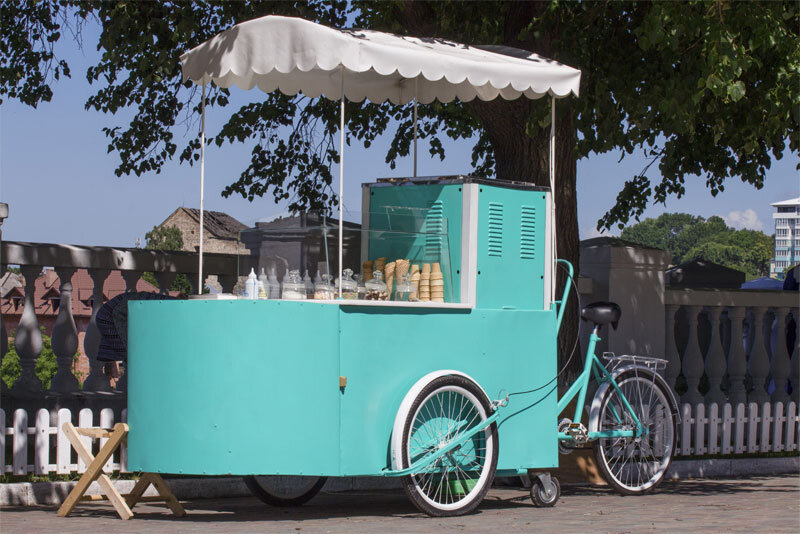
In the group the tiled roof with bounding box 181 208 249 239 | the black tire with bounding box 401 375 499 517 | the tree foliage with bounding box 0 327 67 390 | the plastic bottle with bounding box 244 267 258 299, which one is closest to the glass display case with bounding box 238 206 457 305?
the plastic bottle with bounding box 244 267 258 299

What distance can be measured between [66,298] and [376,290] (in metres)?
3.28

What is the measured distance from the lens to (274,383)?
7.01 metres

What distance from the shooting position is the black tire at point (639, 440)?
8859 millimetres

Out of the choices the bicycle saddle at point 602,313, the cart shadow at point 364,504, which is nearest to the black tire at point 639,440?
the cart shadow at point 364,504

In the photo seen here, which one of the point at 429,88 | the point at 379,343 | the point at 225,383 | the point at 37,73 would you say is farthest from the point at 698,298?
the point at 37,73

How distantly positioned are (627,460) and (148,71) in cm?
658

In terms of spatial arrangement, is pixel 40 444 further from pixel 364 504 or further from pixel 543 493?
pixel 543 493

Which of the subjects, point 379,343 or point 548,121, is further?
point 548,121

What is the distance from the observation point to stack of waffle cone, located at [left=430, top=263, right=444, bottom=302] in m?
7.80

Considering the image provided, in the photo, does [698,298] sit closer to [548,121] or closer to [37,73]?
[548,121]

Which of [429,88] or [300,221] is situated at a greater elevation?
[429,88]

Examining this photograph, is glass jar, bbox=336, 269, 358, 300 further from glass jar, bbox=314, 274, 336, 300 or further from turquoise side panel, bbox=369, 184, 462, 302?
turquoise side panel, bbox=369, 184, 462, 302

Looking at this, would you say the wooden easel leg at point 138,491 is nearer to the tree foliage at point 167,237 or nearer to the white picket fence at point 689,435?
the white picket fence at point 689,435

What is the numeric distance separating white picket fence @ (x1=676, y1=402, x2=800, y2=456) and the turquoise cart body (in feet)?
11.3
